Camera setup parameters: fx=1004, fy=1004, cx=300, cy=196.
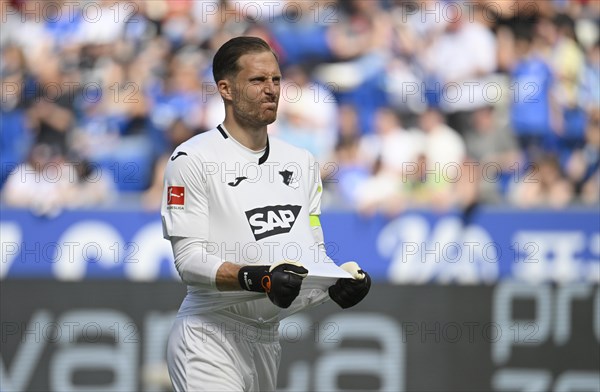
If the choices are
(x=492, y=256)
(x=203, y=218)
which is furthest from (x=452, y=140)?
(x=203, y=218)

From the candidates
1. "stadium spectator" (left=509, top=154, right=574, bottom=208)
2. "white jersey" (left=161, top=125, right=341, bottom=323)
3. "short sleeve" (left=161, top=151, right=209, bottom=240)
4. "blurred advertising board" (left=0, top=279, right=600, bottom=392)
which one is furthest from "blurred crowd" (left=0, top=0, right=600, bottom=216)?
"short sleeve" (left=161, top=151, right=209, bottom=240)

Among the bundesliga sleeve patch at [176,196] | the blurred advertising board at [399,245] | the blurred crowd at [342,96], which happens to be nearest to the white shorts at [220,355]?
the bundesliga sleeve patch at [176,196]

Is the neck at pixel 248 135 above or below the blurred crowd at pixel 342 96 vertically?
below

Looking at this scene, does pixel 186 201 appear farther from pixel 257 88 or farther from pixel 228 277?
pixel 257 88

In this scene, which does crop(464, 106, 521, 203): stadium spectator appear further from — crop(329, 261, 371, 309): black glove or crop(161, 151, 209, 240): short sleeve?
crop(161, 151, 209, 240): short sleeve

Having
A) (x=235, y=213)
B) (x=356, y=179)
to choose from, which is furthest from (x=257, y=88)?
(x=356, y=179)

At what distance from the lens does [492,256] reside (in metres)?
7.67

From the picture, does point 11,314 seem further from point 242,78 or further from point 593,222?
point 593,222

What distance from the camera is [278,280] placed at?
12.7 feet

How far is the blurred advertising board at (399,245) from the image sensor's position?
761 centimetres

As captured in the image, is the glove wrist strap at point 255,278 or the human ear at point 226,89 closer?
the glove wrist strap at point 255,278

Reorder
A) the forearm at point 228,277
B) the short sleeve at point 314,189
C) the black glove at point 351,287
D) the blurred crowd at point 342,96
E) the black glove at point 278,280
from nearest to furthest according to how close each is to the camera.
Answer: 1. the black glove at point 278,280
2. the forearm at point 228,277
3. the black glove at point 351,287
4. the short sleeve at point 314,189
5. the blurred crowd at point 342,96

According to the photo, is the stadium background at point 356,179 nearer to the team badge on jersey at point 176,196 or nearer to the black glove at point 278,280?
the team badge on jersey at point 176,196

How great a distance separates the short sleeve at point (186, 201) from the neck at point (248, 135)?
27 cm
